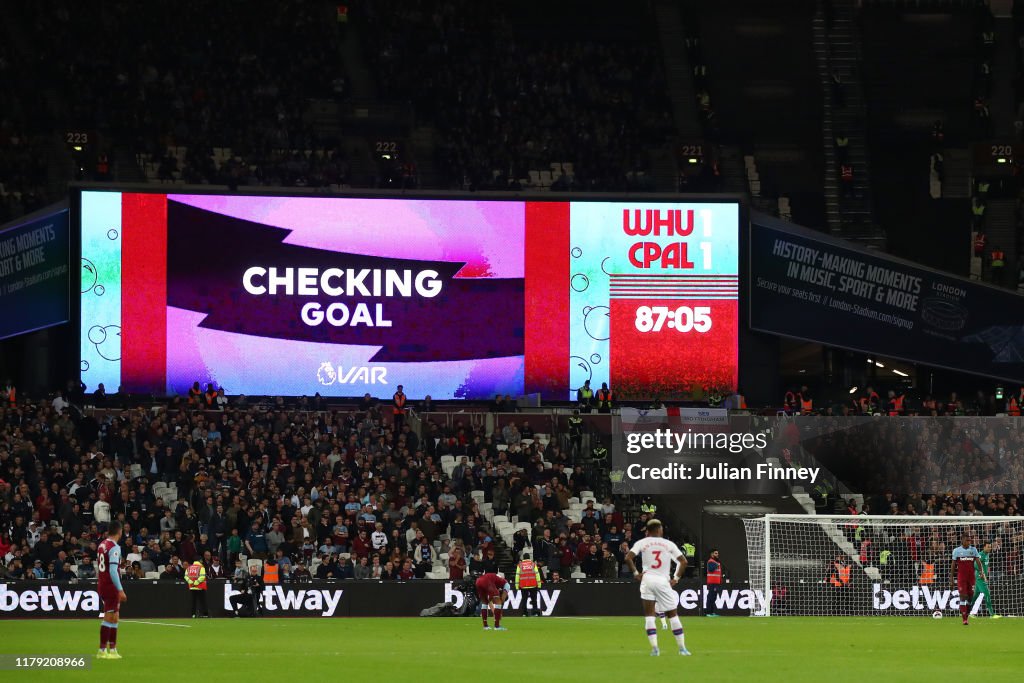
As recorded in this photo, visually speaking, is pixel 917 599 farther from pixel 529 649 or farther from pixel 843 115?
pixel 843 115

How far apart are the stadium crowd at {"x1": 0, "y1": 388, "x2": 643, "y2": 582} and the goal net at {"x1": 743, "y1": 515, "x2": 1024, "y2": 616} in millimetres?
3663

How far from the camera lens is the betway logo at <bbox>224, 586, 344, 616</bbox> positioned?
121 feet

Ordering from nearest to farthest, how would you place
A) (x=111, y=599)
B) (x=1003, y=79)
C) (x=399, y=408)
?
(x=111, y=599)
(x=399, y=408)
(x=1003, y=79)

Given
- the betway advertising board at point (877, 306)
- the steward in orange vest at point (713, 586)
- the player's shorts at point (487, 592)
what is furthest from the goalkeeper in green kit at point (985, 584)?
the betway advertising board at point (877, 306)

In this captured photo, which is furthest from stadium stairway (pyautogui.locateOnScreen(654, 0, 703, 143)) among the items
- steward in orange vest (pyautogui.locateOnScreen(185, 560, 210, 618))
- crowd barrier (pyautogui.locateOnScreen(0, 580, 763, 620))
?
steward in orange vest (pyautogui.locateOnScreen(185, 560, 210, 618))

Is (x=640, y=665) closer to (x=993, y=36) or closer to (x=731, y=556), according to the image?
(x=731, y=556)

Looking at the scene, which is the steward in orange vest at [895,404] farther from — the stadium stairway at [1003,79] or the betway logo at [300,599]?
Result: the betway logo at [300,599]

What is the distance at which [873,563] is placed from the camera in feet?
129

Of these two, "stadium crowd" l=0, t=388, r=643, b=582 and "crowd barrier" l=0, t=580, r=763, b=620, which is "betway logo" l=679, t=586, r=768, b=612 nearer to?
"crowd barrier" l=0, t=580, r=763, b=620

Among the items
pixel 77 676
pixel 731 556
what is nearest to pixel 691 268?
pixel 731 556

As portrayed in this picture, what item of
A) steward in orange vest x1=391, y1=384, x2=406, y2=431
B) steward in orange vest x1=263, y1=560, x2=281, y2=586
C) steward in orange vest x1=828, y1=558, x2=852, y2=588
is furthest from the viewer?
steward in orange vest x1=391, y1=384, x2=406, y2=431

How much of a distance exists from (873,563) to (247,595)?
14546 millimetres

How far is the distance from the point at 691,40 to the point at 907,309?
15015 millimetres

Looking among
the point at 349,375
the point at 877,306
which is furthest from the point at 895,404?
the point at 349,375
